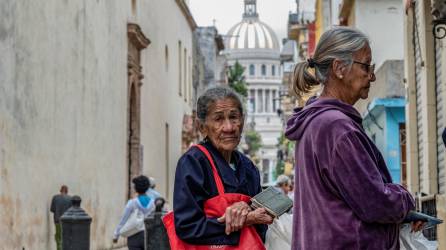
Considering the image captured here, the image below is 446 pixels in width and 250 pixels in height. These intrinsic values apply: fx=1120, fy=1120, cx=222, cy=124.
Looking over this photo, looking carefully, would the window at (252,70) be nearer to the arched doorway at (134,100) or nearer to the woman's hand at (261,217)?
the arched doorway at (134,100)

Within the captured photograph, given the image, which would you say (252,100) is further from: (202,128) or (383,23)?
(202,128)

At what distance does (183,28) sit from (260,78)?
142922 mm

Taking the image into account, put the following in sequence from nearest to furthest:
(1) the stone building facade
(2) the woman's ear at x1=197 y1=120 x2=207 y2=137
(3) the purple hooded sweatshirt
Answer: (3) the purple hooded sweatshirt → (2) the woman's ear at x1=197 y1=120 x2=207 y2=137 → (1) the stone building facade

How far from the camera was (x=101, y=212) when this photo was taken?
920 inches

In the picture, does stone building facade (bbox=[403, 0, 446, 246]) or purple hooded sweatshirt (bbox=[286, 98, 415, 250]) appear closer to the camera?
purple hooded sweatshirt (bbox=[286, 98, 415, 250])

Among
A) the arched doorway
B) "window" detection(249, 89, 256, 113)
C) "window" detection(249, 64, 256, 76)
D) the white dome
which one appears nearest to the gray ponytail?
the arched doorway

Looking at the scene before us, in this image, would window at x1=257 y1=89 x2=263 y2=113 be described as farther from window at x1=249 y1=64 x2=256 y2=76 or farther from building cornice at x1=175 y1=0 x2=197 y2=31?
building cornice at x1=175 y1=0 x2=197 y2=31

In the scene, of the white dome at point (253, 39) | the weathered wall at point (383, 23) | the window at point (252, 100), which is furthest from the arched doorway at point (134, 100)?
the white dome at point (253, 39)

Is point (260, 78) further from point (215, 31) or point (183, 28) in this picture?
point (183, 28)

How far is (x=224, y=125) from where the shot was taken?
5.89 metres

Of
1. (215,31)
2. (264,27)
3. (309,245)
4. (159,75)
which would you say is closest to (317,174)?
(309,245)

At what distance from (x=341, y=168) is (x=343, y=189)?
0.08 m

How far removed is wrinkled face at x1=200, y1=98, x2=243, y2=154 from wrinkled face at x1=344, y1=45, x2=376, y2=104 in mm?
1323

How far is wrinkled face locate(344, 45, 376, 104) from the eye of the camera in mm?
4602
